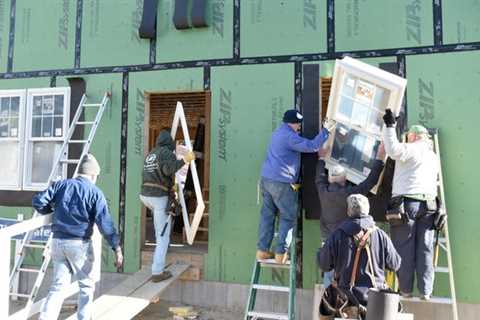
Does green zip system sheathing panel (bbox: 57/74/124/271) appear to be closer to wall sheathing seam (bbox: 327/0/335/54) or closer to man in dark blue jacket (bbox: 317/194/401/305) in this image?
wall sheathing seam (bbox: 327/0/335/54)

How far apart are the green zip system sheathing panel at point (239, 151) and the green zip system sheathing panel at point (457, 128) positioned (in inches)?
58.4

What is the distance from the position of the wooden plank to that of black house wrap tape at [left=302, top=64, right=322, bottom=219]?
5.79 ft

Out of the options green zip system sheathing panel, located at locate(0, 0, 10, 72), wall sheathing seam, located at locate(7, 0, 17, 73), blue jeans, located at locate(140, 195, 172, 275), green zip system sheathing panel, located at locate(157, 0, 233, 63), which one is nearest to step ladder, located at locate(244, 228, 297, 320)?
blue jeans, located at locate(140, 195, 172, 275)

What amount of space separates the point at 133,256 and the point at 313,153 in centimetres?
271

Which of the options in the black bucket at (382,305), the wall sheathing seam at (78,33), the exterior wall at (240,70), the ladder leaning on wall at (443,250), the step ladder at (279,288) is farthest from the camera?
the wall sheathing seam at (78,33)

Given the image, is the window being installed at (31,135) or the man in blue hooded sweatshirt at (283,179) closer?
the man in blue hooded sweatshirt at (283,179)

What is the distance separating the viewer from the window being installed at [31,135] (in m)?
6.22

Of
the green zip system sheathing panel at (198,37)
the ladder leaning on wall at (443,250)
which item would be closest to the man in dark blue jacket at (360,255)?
the ladder leaning on wall at (443,250)

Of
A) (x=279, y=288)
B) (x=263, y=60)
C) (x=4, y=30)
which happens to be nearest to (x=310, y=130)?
(x=263, y=60)

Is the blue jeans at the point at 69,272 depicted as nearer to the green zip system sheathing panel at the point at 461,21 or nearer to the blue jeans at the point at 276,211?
the blue jeans at the point at 276,211

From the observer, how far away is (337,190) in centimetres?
416

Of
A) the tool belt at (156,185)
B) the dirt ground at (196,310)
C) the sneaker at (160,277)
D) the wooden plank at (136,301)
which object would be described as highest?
the tool belt at (156,185)

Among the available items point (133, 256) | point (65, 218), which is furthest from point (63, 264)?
point (133, 256)

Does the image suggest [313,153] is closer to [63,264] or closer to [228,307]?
[228,307]
